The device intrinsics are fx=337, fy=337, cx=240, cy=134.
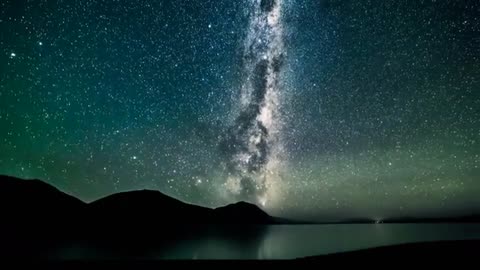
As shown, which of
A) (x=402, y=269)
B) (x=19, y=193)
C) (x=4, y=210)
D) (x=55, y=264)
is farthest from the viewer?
(x=19, y=193)

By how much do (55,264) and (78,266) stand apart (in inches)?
65.6

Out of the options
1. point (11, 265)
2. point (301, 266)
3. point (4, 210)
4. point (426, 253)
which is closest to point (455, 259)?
point (426, 253)

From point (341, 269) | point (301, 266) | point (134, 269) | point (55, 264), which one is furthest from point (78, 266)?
point (341, 269)

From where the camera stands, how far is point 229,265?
1788 centimetres

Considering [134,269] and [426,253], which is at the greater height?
[426,253]

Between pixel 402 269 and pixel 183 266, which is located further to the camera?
pixel 183 266

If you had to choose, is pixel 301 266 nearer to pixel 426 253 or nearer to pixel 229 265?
pixel 229 265

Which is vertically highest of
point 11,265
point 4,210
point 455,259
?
point 4,210

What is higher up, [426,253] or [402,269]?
[426,253]

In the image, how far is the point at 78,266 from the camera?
16.1m

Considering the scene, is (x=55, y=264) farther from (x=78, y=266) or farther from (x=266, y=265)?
(x=266, y=265)

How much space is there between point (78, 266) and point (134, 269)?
2678 mm

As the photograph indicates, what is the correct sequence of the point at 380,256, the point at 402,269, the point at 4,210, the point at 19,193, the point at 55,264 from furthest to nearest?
the point at 19,193 → the point at 4,210 → the point at 380,256 → the point at 55,264 → the point at 402,269

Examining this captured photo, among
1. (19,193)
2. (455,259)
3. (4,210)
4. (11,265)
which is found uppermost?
(19,193)
